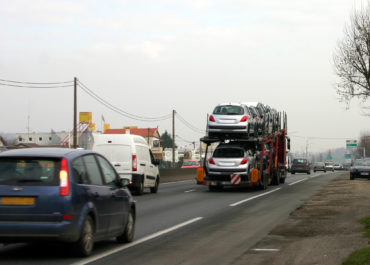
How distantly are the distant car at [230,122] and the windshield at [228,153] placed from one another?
29.0 inches

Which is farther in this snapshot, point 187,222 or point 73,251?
point 187,222

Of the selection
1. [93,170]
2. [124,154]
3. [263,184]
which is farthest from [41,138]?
[93,170]

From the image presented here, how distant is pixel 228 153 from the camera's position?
29.2m

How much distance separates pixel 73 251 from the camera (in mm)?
9500

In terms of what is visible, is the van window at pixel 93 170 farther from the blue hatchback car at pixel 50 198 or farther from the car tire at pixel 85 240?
the car tire at pixel 85 240

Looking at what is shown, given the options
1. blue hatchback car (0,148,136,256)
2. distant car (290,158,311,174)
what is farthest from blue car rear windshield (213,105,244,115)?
distant car (290,158,311,174)

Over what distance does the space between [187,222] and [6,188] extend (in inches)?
275

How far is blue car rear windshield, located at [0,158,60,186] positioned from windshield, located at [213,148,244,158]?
20074mm

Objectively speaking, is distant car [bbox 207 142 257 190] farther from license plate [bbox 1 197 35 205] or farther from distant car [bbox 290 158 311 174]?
distant car [bbox 290 158 311 174]

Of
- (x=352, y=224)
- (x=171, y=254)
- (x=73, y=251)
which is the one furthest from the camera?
(x=352, y=224)

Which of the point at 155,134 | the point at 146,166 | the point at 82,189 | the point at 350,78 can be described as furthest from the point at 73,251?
the point at 155,134

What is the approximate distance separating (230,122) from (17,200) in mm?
20837

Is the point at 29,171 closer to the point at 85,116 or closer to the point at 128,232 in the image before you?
the point at 128,232

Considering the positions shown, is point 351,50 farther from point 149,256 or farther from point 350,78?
point 149,256
